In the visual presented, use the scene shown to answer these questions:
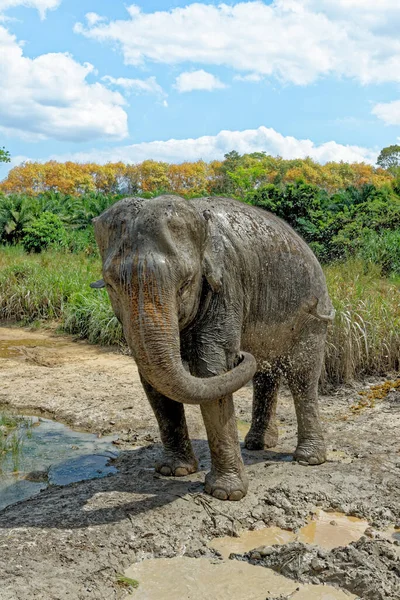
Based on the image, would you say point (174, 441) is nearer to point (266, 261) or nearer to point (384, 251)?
point (266, 261)

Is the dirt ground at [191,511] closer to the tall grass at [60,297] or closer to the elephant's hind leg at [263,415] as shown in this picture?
the elephant's hind leg at [263,415]

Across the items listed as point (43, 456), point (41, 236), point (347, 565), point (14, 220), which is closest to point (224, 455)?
point (347, 565)

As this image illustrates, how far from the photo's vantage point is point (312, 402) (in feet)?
17.2

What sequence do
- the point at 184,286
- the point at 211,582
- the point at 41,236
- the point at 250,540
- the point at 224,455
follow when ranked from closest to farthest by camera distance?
the point at 211,582 < the point at 184,286 < the point at 250,540 < the point at 224,455 < the point at 41,236

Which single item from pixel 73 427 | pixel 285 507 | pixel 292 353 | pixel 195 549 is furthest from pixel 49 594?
pixel 73 427

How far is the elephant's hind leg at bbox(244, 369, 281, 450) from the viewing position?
5621 mm

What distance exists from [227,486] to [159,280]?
1.65 m

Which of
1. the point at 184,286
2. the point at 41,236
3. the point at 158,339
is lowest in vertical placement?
the point at 158,339

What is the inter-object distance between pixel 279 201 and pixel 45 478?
10874mm

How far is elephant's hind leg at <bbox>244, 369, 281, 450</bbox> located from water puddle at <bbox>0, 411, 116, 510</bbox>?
1237mm

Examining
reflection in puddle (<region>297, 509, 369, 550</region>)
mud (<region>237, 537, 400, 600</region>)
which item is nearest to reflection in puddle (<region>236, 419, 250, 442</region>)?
reflection in puddle (<region>297, 509, 369, 550</region>)

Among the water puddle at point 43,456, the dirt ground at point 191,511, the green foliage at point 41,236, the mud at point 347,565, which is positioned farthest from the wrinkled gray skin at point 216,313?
the green foliage at point 41,236

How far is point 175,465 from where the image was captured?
15.9ft

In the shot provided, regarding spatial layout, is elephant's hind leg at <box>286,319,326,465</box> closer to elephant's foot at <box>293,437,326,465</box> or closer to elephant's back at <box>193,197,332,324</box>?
elephant's foot at <box>293,437,326,465</box>
